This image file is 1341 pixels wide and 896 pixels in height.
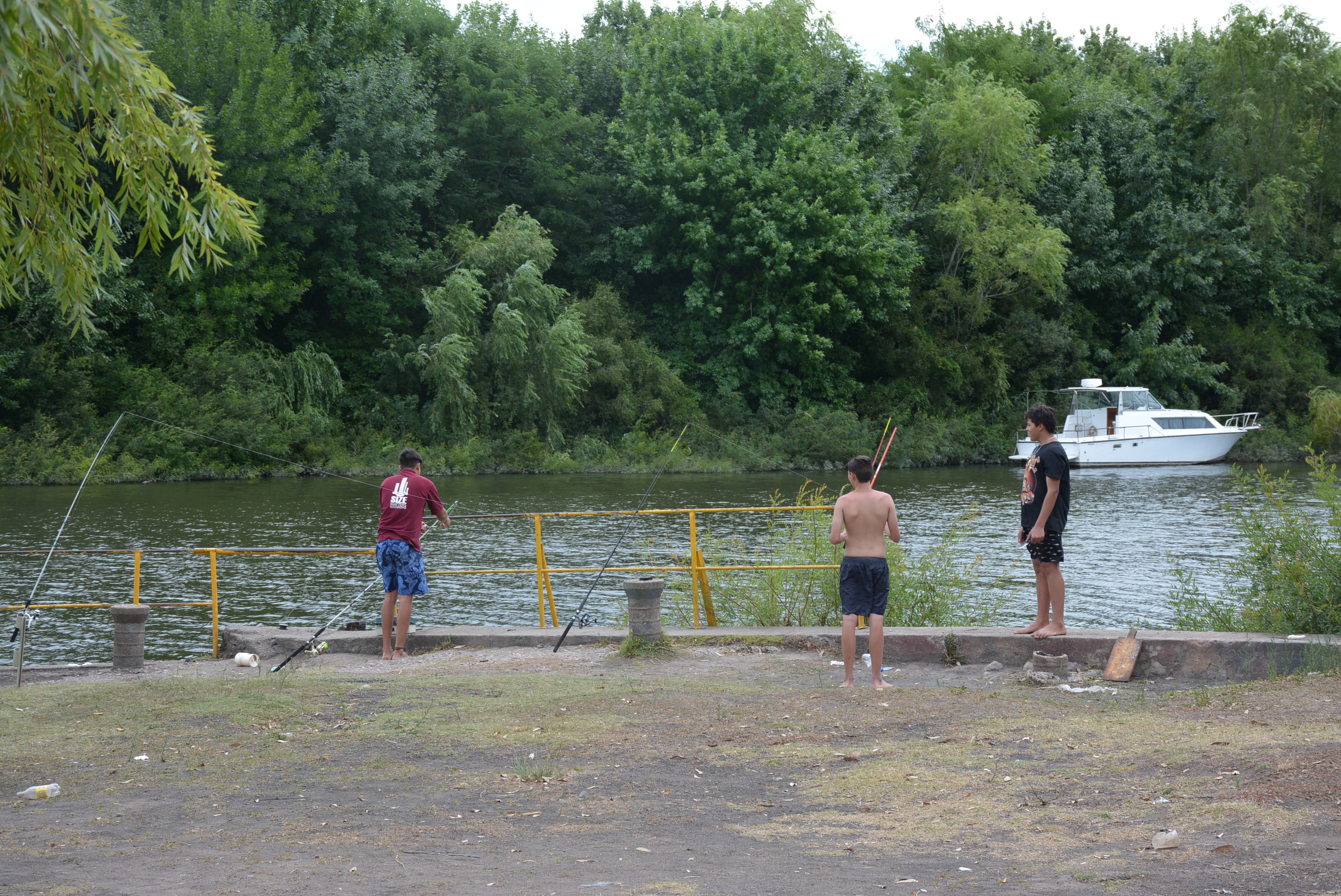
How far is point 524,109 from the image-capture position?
4572cm

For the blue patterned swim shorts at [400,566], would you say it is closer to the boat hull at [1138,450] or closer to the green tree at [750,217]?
the green tree at [750,217]

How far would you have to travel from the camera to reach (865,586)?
860cm

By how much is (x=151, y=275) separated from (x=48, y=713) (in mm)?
34632

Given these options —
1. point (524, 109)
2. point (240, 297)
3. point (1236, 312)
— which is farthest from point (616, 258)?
point (1236, 312)

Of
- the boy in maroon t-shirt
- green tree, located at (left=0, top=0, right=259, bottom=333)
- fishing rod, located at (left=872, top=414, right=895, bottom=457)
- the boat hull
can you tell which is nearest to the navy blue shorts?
the boy in maroon t-shirt

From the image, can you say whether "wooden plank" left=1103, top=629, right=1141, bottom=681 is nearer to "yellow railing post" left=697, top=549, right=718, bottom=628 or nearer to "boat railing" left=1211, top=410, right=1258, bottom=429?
"yellow railing post" left=697, top=549, right=718, bottom=628

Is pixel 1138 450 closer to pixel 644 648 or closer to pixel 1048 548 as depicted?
pixel 1048 548

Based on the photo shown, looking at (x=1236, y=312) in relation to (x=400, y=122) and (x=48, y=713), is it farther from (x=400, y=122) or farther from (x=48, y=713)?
(x=48, y=713)

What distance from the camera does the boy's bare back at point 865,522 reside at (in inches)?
337

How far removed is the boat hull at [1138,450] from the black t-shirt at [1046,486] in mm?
36268

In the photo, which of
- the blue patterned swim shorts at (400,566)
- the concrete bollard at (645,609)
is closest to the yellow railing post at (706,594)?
the concrete bollard at (645,609)

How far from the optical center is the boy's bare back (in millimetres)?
8555

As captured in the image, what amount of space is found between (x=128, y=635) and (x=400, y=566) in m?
2.25

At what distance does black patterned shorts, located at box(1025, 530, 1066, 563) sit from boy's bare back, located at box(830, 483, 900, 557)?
132 cm
